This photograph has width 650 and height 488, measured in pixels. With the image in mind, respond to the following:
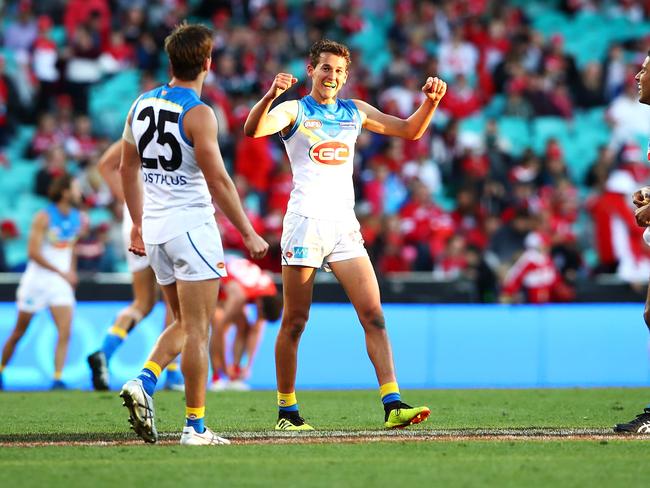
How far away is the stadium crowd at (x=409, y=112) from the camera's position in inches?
685

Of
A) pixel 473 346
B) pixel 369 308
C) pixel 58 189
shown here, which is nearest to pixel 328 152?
pixel 369 308

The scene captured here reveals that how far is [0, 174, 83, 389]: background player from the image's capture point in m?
13.3

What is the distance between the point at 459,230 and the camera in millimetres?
18531

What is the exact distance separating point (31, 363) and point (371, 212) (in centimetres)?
575

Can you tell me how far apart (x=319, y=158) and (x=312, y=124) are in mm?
230

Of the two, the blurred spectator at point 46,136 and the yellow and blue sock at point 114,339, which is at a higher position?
the blurred spectator at point 46,136

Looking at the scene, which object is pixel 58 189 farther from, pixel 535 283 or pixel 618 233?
pixel 618 233

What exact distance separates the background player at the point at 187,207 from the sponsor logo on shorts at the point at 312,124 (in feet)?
3.73

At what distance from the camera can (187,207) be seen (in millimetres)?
7164

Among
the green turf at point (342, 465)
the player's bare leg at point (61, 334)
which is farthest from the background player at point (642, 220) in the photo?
the player's bare leg at point (61, 334)

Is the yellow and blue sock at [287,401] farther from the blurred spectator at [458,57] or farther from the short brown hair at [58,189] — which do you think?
the blurred spectator at [458,57]

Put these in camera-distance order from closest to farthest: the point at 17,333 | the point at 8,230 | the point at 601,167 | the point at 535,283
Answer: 1. the point at 17,333
2. the point at 535,283
3. the point at 8,230
4. the point at 601,167

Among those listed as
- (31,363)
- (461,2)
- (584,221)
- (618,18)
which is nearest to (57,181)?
(31,363)

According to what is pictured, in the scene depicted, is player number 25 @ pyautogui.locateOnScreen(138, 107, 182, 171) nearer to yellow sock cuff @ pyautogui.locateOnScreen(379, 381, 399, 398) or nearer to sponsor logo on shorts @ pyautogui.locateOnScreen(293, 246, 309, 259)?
sponsor logo on shorts @ pyautogui.locateOnScreen(293, 246, 309, 259)
